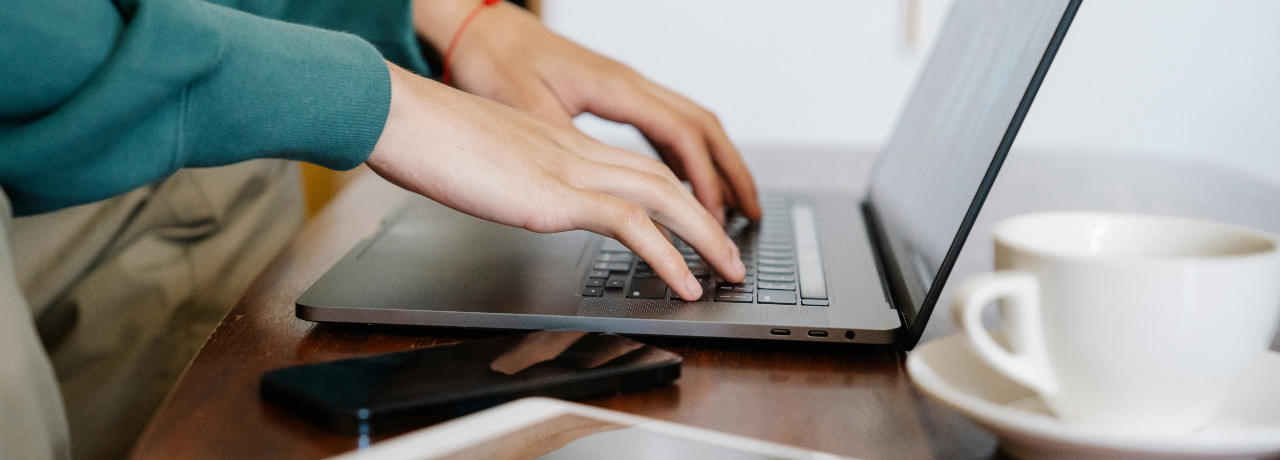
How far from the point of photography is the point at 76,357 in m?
0.62

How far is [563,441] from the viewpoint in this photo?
28 centimetres

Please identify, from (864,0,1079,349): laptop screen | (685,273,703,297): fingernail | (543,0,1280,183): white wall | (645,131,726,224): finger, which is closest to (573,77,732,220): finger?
(645,131,726,224): finger

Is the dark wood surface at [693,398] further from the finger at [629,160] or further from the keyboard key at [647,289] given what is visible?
the finger at [629,160]

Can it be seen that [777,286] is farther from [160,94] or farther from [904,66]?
[904,66]

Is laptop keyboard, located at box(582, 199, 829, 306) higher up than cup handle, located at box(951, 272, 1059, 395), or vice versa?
cup handle, located at box(951, 272, 1059, 395)

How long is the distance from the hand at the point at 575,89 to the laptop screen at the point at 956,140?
0.44ft

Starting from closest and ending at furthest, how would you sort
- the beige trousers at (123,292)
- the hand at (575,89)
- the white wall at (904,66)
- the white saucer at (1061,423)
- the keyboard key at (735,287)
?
the white saucer at (1061,423)
the keyboard key at (735,287)
the beige trousers at (123,292)
the hand at (575,89)
the white wall at (904,66)

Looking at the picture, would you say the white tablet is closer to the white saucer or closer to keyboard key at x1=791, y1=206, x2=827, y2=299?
the white saucer

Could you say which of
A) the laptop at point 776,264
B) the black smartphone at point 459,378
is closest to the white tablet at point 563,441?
the black smartphone at point 459,378

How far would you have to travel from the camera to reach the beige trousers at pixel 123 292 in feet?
2.00

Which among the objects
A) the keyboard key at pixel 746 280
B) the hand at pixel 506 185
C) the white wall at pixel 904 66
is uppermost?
the hand at pixel 506 185

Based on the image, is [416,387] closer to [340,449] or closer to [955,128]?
[340,449]

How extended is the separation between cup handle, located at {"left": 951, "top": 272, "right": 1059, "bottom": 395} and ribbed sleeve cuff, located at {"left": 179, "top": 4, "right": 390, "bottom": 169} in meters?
0.30

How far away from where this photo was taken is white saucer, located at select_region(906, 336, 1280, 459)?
245 millimetres
